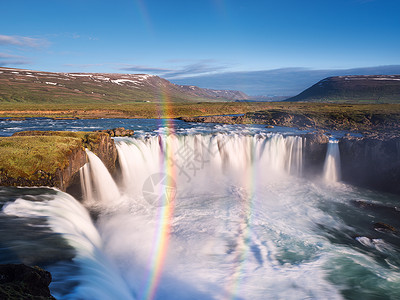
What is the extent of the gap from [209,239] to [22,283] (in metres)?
9.81

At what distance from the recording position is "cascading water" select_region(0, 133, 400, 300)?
905 centimetres

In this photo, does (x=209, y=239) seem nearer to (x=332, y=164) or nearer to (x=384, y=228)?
(x=384, y=228)

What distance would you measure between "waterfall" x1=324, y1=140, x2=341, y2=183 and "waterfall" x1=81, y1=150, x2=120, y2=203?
20.0 m

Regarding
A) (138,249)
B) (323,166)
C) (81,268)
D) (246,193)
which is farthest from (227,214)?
(323,166)

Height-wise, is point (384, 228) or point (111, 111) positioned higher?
point (111, 111)

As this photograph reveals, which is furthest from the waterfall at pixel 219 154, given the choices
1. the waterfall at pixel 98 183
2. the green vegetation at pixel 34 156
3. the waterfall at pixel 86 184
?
the green vegetation at pixel 34 156

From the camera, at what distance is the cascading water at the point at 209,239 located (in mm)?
9055

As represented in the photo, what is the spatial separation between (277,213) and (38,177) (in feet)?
46.5

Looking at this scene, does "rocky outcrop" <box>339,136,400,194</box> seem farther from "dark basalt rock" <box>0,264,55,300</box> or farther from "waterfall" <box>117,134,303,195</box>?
"dark basalt rock" <box>0,264,55,300</box>

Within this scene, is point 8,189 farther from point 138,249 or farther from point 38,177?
point 138,249

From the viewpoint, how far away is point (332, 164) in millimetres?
26094

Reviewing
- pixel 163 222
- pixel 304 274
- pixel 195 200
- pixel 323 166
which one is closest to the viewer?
pixel 304 274

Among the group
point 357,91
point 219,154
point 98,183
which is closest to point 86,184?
point 98,183

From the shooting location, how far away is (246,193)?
2136cm
